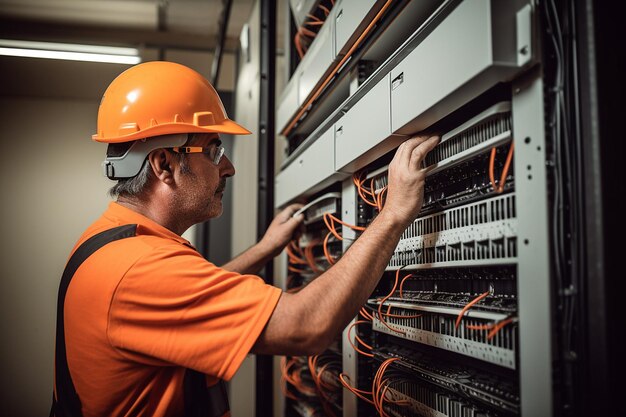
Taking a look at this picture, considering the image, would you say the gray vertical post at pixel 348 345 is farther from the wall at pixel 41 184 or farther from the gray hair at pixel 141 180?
the wall at pixel 41 184

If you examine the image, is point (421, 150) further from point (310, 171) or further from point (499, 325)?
point (310, 171)

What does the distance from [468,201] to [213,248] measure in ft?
11.2

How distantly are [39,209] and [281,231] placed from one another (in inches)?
143

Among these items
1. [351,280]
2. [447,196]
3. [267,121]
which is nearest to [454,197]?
[447,196]

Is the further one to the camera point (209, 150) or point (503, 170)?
point (209, 150)

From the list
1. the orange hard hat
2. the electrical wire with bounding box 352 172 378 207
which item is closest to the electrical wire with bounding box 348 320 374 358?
the electrical wire with bounding box 352 172 378 207

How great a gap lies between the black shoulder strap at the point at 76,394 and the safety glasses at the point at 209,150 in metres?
0.28

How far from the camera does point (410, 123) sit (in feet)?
3.63

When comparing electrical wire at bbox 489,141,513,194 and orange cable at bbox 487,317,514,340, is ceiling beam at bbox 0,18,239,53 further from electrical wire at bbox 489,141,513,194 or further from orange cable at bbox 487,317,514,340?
orange cable at bbox 487,317,514,340

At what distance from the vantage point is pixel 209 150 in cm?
141

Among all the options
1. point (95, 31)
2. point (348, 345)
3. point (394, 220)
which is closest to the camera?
point (394, 220)

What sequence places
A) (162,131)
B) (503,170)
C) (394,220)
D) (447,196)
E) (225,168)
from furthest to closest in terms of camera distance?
(225,168), (162,131), (447,196), (394,220), (503,170)

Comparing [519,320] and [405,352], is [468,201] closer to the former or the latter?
[519,320]

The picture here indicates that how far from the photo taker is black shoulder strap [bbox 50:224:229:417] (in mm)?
1146
